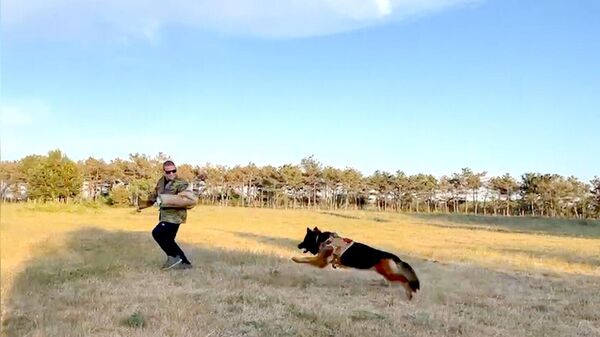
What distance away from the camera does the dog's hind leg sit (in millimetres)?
8148

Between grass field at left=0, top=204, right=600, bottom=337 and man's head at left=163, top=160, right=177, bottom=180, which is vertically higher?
man's head at left=163, top=160, right=177, bottom=180

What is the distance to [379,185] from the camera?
8469 centimetres

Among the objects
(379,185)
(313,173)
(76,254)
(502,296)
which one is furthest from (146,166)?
(502,296)

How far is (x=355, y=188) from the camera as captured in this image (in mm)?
85062

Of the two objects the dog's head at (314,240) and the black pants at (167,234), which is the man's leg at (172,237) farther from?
the dog's head at (314,240)

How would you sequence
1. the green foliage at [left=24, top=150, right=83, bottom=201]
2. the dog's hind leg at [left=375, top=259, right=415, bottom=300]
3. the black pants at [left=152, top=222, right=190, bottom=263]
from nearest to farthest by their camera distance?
the dog's hind leg at [left=375, top=259, right=415, bottom=300], the black pants at [left=152, top=222, right=190, bottom=263], the green foliage at [left=24, top=150, right=83, bottom=201]

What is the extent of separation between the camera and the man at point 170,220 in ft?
32.9

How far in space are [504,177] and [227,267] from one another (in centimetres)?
7399

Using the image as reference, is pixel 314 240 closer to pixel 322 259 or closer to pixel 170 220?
pixel 322 259

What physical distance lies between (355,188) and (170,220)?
7579 cm

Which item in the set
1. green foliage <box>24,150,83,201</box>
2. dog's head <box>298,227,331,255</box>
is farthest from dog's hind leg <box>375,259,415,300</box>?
green foliage <box>24,150,83,201</box>

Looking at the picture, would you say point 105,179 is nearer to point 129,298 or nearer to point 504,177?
point 504,177

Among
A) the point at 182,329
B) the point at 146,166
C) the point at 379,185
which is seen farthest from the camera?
the point at 379,185

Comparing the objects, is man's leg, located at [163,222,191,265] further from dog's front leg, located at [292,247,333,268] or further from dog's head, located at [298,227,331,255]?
dog's front leg, located at [292,247,333,268]
